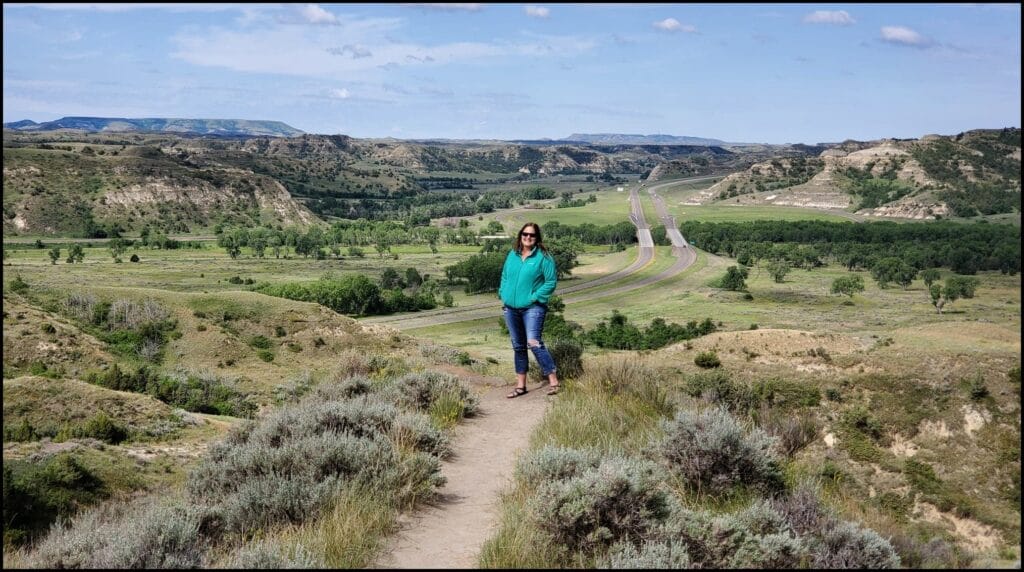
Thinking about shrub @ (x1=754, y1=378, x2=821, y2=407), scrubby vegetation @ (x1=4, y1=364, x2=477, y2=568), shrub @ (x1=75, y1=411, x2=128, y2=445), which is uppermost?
scrubby vegetation @ (x1=4, y1=364, x2=477, y2=568)

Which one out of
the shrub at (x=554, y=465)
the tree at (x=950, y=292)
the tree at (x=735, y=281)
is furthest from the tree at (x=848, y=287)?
the shrub at (x=554, y=465)

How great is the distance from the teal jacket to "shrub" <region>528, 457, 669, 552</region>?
4639 millimetres

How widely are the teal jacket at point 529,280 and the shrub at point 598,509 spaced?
4639mm

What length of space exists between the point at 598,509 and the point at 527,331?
199 inches

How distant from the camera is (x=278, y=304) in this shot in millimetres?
41906

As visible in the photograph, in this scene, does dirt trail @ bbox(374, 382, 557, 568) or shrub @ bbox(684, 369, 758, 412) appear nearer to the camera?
dirt trail @ bbox(374, 382, 557, 568)

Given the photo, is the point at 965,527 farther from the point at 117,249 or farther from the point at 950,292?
the point at 117,249

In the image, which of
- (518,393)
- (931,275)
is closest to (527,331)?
(518,393)

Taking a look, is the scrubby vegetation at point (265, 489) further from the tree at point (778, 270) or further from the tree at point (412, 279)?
the tree at point (778, 270)

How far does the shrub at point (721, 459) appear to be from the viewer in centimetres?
725

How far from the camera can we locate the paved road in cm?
8310

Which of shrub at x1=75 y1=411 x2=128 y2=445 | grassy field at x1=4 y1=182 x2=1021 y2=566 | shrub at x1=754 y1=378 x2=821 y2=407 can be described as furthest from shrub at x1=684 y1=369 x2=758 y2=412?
shrub at x1=75 y1=411 x2=128 y2=445

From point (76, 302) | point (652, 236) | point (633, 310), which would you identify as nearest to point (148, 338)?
point (76, 302)

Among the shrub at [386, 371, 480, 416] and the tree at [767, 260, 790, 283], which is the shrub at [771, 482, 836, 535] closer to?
the shrub at [386, 371, 480, 416]
